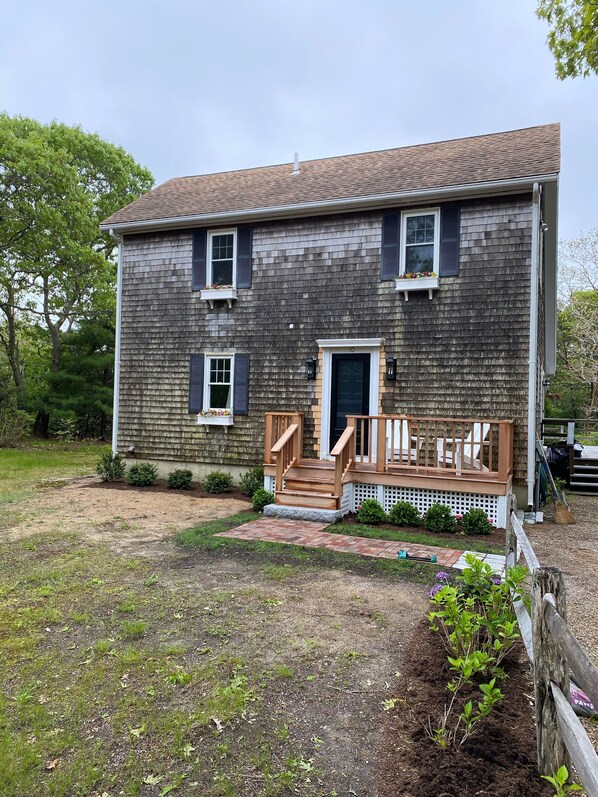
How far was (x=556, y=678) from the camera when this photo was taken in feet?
7.32

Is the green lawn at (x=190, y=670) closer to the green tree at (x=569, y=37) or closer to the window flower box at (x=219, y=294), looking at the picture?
the window flower box at (x=219, y=294)

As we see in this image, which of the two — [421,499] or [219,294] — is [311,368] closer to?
[219,294]

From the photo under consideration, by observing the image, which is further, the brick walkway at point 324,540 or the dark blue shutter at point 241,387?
the dark blue shutter at point 241,387

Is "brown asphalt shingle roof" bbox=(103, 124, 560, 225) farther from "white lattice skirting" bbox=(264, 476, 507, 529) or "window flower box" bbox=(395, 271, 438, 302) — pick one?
"white lattice skirting" bbox=(264, 476, 507, 529)

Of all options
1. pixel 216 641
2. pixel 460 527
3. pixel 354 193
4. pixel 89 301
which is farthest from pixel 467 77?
pixel 216 641

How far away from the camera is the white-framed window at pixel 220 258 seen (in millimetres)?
10812

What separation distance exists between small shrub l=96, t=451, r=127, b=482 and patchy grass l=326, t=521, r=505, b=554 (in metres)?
5.72

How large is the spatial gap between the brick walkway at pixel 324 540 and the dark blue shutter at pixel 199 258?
5.46 metres

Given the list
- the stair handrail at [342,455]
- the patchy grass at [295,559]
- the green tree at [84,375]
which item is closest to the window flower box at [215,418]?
the stair handrail at [342,455]

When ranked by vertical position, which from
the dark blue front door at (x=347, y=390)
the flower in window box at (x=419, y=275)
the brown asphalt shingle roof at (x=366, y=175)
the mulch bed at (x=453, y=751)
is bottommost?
the mulch bed at (x=453, y=751)

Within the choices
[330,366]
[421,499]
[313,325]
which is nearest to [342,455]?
[421,499]

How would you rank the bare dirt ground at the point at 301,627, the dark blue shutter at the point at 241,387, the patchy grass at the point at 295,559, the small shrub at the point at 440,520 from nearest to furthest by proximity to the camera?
the bare dirt ground at the point at 301,627 < the patchy grass at the point at 295,559 < the small shrub at the point at 440,520 < the dark blue shutter at the point at 241,387

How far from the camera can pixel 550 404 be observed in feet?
94.7

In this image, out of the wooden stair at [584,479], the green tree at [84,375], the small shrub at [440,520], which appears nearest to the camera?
the small shrub at [440,520]
